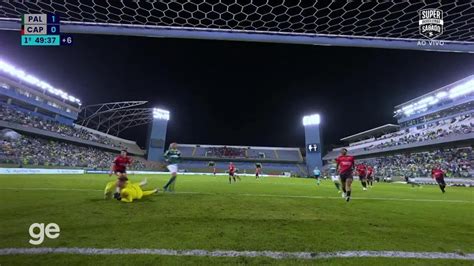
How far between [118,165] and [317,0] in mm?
8085

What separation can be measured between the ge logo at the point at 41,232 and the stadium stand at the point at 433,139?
41.0m

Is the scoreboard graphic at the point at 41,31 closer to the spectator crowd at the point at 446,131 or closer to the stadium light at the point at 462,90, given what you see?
the spectator crowd at the point at 446,131

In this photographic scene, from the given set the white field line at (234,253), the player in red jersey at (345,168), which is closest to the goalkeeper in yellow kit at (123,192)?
the white field line at (234,253)

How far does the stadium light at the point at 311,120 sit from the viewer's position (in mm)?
77500

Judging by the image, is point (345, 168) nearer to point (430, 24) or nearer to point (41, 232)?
point (430, 24)

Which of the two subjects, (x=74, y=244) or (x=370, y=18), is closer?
(x=74, y=244)

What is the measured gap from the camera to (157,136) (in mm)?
79562

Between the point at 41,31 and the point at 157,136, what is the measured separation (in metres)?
78.7

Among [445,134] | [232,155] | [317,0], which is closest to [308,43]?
[317,0]

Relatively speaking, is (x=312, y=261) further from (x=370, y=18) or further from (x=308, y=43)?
(x=370, y=18)

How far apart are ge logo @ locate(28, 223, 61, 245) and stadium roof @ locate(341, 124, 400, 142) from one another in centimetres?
7362

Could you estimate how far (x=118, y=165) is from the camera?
9391 millimetres

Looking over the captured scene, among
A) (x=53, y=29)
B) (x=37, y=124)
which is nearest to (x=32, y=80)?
(x=37, y=124)

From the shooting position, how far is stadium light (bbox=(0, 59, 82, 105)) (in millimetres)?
41497
